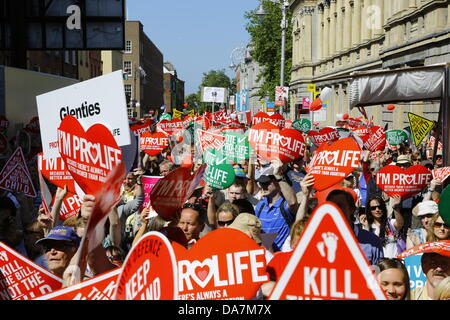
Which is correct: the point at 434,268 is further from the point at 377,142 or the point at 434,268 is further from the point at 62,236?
the point at 377,142

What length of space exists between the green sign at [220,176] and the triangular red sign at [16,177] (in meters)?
1.92

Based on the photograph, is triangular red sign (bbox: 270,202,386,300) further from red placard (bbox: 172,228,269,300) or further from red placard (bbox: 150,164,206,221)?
red placard (bbox: 150,164,206,221)

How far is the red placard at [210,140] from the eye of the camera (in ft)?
40.8

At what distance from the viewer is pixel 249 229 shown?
529 cm

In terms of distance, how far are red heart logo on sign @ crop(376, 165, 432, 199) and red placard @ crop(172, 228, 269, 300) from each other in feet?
16.1

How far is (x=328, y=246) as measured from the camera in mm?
2559

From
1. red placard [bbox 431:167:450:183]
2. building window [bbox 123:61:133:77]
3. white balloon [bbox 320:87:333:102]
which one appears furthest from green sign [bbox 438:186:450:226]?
building window [bbox 123:61:133:77]

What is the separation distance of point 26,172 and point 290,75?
70746mm

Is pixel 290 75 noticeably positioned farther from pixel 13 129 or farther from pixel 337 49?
pixel 13 129

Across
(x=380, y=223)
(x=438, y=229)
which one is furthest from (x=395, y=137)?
(x=438, y=229)

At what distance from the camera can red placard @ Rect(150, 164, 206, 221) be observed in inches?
195

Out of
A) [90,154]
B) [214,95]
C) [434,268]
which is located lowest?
[434,268]

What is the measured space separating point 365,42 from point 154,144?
2879 centimetres

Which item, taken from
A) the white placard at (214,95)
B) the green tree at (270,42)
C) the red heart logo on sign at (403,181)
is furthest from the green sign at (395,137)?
the green tree at (270,42)
